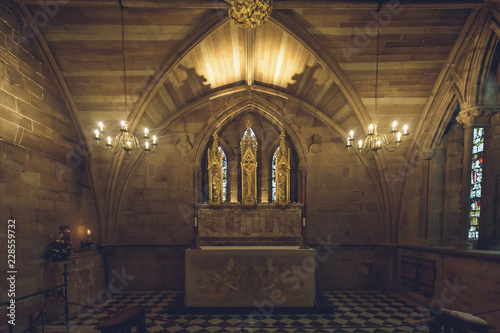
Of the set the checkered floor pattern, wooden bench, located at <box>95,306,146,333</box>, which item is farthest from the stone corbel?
wooden bench, located at <box>95,306,146,333</box>

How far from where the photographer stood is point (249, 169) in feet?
25.1

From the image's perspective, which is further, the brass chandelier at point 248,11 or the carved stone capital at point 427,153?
the carved stone capital at point 427,153

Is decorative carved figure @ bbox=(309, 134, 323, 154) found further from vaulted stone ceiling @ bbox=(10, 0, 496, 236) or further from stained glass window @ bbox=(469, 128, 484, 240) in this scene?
stained glass window @ bbox=(469, 128, 484, 240)

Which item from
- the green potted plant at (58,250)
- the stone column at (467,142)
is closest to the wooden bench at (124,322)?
the green potted plant at (58,250)

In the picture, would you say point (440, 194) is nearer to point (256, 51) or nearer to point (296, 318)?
point (296, 318)

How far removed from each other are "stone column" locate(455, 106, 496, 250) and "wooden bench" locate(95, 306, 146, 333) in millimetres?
6381

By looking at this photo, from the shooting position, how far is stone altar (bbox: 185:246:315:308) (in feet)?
19.9

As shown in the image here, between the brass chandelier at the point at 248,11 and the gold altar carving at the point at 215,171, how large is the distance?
3.97 m

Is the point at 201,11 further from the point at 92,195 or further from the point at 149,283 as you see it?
the point at 149,283

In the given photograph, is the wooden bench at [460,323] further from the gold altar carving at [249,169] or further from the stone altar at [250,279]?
the gold altar carving at [249,169]

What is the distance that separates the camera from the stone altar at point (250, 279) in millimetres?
6059

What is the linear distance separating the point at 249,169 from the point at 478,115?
5.25 m

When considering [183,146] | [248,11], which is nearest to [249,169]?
[183,146]

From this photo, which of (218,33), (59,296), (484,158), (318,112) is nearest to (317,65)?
(318,112)
